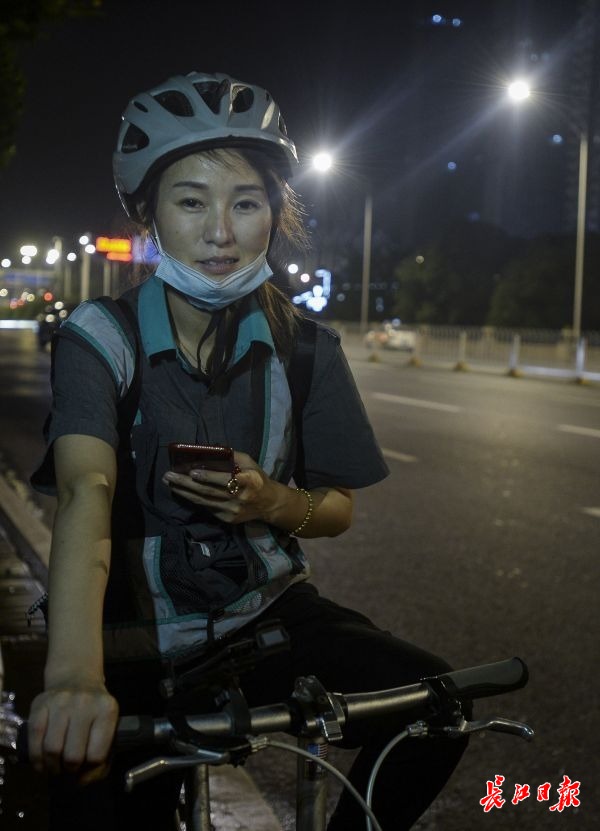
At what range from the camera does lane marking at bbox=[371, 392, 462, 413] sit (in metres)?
18.2

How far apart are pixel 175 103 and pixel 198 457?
83 centimetres

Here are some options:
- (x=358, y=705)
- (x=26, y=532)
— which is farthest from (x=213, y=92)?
(x=26, y=532)

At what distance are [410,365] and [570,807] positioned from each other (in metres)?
31.0

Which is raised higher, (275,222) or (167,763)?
(275,222)

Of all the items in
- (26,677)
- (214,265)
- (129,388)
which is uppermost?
(214,265)

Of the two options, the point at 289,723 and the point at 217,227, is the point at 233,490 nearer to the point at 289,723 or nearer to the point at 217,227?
the point at 289,723

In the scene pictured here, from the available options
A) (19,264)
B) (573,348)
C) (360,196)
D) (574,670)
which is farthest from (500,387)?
(19,264)

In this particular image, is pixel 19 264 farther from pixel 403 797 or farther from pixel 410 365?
pixel 403 797

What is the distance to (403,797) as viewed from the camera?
6.40ft

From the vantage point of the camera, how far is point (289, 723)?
1.67m

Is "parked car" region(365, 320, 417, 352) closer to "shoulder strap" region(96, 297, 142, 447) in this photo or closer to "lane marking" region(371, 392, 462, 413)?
"lane marking" region(371, 392, 462, 413)

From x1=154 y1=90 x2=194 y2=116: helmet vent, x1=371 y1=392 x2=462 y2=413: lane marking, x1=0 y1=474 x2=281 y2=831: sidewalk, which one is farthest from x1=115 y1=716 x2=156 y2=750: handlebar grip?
x1=371 y1=392 x2=462 y2=413: lane marking

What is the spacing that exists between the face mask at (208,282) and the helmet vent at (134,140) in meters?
0.22

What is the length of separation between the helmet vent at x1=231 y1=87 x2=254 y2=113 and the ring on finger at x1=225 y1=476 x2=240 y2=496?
832mm
